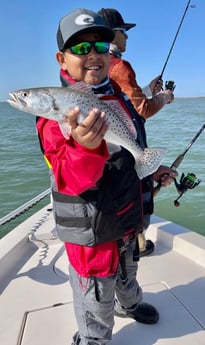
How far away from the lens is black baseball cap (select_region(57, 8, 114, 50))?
157cm

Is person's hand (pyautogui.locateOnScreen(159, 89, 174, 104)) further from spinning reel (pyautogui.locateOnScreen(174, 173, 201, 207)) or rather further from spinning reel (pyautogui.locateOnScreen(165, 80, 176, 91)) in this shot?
spinning reel (pyautogui.locateOnScreen(174, 173, 201, 207))

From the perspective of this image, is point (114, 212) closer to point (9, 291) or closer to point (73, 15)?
point (73, 15)

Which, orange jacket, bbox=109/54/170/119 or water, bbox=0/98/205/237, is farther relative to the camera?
water, bbox=0/98/205/237

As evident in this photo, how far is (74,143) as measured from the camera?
1.34m

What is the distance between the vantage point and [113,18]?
2.62m

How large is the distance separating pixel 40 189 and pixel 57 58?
727 centimetres

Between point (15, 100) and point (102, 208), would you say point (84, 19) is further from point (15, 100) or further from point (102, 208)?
point (102, 208)

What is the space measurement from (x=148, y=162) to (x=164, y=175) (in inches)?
26.7

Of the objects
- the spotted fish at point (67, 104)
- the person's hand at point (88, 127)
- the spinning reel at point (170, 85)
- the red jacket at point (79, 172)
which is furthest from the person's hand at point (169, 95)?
the person's hand at point (88, 127)

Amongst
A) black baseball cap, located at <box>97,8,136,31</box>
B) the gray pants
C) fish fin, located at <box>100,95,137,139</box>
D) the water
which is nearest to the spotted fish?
fish fin, located at <box>100,95,137,139</box>

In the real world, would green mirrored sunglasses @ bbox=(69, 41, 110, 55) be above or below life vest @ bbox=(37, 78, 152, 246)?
above

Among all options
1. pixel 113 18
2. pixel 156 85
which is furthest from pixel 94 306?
pixel 156 85

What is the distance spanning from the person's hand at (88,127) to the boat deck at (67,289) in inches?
58.3

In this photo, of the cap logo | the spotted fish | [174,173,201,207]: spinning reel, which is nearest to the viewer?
the spotted fish
